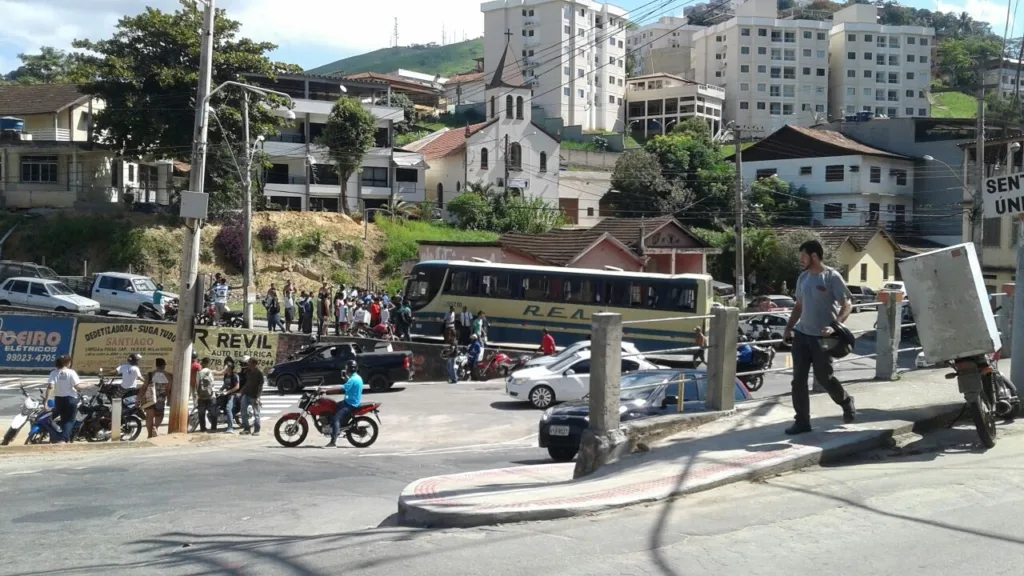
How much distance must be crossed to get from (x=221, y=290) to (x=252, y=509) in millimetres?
26324

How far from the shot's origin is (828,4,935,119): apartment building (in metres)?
108

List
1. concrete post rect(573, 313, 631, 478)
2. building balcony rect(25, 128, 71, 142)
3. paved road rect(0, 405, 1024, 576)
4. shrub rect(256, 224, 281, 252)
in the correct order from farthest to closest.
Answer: building balcony rect(25, 128, 71, 142)
shrub rect(256, 224, 281, 252)
concrete post rect(573, 313, 631, 478)
paved road rect(0, 405, 1024, 576)

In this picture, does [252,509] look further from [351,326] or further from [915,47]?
[915,47]

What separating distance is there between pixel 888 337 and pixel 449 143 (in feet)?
189

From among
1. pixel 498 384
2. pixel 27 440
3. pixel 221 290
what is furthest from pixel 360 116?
pixel 27 440

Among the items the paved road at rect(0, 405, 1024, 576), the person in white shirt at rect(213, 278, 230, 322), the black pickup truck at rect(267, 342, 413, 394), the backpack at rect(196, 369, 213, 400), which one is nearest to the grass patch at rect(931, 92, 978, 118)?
the person in white shirt at rect(213, 278, 230, 322)

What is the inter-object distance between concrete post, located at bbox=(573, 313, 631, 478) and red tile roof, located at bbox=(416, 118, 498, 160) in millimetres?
57523

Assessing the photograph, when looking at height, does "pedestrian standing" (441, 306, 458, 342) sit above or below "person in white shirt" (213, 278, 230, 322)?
below

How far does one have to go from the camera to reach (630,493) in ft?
26.3

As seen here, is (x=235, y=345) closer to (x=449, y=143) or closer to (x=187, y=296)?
(x=187, y=296)

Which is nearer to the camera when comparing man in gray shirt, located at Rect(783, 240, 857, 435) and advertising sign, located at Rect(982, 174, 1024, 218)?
man in gray shirt, located at Rect(783, 240, 857, 435)

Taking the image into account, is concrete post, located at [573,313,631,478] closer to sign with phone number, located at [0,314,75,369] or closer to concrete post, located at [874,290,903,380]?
concrete post, located at [874,290,903,380]

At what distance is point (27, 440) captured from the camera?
18281 mm

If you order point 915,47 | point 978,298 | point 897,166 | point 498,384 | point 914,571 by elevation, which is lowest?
point 498,384
